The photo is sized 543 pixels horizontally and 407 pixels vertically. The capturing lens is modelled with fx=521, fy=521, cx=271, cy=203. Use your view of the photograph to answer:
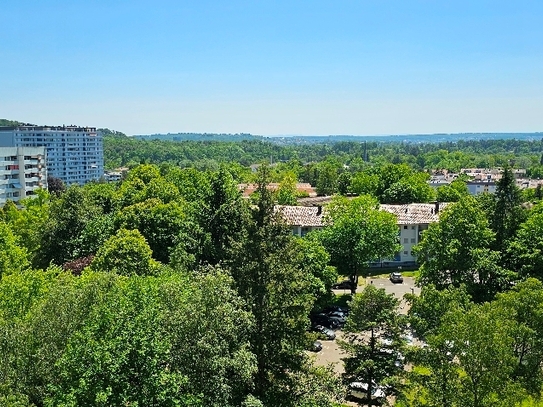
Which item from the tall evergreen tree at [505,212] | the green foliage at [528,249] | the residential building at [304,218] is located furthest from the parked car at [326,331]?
the residential building at [304,218]

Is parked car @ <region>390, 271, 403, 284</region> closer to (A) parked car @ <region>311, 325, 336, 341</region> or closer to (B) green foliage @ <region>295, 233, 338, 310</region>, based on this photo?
(B) green foliage @ <region>295, 233, 338, 310</region>

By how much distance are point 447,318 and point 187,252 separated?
17087 mm

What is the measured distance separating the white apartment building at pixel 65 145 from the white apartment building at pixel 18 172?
4556 centimetres

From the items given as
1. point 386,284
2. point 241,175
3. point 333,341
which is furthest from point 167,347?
point 241,175

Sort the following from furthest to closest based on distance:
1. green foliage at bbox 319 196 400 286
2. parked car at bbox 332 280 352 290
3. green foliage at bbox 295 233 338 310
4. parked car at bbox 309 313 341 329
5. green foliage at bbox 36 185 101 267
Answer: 1. parked car at bbox 332 280 352 290
2. green foliage at bbox 319 196 400 286
3. green foliage at bbox 36 185 101 267
4. parked car at bbox 309 313 341 329
5. green foliage at bbox 295 233 338 310

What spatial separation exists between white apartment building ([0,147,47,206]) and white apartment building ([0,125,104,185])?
4556 cm

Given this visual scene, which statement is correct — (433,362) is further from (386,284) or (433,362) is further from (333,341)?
(386,284)

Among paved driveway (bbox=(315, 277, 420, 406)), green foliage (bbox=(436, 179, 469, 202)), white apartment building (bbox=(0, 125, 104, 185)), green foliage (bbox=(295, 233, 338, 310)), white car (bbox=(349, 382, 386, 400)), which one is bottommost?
paved driveway (bbox=(315, 277, 420, 406))

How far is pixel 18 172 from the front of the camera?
A: 77.4 metres

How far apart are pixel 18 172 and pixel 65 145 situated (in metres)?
60.2

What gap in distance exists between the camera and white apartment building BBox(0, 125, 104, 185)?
13038cm

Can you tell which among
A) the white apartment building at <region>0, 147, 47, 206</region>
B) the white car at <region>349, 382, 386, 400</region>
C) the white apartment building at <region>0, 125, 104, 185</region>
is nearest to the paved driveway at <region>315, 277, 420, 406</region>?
the white car at <region>349, 382, 386, 400</region>

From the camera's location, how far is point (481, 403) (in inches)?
680

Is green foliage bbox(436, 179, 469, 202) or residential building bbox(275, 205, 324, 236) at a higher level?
green foliage bbox(436, 179, 469, 202)
